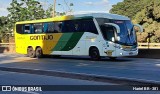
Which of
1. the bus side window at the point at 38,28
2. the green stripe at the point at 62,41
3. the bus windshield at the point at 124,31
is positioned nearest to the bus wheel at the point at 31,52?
the bus side window at the point at 38,28

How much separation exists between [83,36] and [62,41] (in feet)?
8.59

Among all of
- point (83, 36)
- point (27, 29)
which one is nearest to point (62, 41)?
point (83, 36)

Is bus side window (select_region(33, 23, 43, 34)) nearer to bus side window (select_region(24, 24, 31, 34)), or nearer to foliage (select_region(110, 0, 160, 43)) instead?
bus side window (select_region(24, 24, 31, 34))

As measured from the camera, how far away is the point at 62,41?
29562 millimetres

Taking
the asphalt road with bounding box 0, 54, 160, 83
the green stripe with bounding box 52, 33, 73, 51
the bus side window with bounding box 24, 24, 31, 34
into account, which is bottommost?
the asphalt road with bounding box 0, 54, 160, 83

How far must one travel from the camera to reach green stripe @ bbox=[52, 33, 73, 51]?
2894 centimetres

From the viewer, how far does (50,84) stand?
13.1m

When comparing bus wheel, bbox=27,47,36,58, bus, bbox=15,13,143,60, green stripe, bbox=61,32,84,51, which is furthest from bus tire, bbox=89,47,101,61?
bus wheel, bbox=27,47,36,58

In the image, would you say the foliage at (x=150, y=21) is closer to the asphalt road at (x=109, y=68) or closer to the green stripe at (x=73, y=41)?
the green stripe at (x=73, y=41)

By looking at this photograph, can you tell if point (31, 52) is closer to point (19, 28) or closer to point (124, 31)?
point (19, 28)

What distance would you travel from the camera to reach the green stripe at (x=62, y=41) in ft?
94.9

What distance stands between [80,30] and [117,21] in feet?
9.94

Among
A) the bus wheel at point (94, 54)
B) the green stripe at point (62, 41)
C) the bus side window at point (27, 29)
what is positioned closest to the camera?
the bus wheel at point (94, 54)

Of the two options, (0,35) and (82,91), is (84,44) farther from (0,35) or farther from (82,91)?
(0,35)
